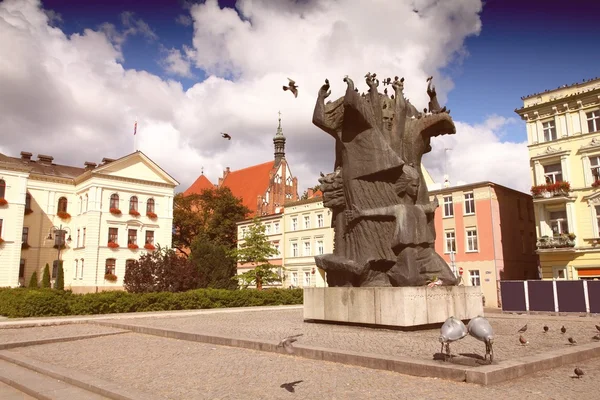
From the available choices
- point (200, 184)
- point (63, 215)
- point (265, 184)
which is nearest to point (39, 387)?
point (63, 215)

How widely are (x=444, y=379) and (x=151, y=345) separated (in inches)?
264

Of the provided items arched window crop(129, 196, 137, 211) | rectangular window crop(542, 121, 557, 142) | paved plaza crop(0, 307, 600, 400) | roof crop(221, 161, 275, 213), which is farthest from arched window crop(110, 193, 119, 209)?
paved plaza crop(0, 307, 600, 400)

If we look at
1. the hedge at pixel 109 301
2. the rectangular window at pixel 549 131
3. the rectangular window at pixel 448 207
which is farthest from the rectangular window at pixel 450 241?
the hedge at pixel 109 301

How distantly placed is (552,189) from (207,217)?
4221 centimetres

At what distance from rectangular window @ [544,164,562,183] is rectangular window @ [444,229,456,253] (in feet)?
28.2

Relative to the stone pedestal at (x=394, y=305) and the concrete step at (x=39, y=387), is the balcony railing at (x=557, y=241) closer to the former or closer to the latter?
the stone pedestal at (x=394, y=305)

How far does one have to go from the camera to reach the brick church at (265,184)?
7631 centimetres

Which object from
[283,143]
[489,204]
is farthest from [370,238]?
[283,143]

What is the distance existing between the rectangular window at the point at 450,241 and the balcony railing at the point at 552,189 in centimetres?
789

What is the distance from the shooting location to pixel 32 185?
5088 centimetres

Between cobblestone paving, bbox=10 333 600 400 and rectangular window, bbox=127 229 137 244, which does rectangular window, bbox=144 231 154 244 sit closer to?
rectangular window, bbox=127 229 137 244

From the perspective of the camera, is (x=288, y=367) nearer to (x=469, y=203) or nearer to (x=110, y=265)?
(x=469, y=203)

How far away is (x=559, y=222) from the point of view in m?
33.8

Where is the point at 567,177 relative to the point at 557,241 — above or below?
Answer: above
